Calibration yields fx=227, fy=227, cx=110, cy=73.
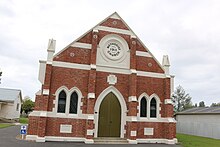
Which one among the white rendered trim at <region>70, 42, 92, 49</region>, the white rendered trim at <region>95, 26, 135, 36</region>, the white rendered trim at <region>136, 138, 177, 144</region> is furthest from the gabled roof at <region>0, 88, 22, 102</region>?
the white rendered trim at <region>136, 138, 177, 144</region>

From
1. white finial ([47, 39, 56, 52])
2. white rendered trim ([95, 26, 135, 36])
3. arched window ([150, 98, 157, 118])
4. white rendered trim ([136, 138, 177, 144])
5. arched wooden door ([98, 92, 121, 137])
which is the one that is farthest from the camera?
arched window ([150, 98, 157, 118])

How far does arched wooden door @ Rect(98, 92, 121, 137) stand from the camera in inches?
660

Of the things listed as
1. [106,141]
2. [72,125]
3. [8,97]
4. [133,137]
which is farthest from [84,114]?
[8,97]

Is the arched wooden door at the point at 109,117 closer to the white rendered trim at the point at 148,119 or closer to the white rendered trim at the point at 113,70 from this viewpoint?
the white rendered trim at the point at 148,119

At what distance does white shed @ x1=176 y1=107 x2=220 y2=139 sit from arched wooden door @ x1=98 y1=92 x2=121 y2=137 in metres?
13.4

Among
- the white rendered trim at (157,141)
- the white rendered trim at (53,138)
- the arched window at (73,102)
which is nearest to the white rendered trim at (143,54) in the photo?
the arched window at (73,102)

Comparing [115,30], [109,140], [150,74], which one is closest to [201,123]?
[150,74]

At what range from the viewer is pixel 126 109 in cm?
1725

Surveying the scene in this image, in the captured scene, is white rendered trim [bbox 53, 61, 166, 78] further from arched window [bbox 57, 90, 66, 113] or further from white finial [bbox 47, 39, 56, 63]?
arched window [bbox 57, 90, 66, 113]

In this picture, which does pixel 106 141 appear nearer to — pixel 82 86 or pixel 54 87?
pixel 82 86

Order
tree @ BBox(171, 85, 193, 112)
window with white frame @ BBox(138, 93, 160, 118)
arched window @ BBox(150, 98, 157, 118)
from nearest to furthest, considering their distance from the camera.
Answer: window with white frame @ BBox(138, 93, 160, 118) < arched window @ BBox(150, 98, 157, 118) < tree @ BBox(171, 85, 193, 112)

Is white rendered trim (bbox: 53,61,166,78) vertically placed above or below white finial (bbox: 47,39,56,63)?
below

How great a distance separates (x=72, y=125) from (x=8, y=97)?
84.5ft

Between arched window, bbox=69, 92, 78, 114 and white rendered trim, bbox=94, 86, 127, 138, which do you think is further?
white rendered trim, bbox=94, 86, 127, 138
